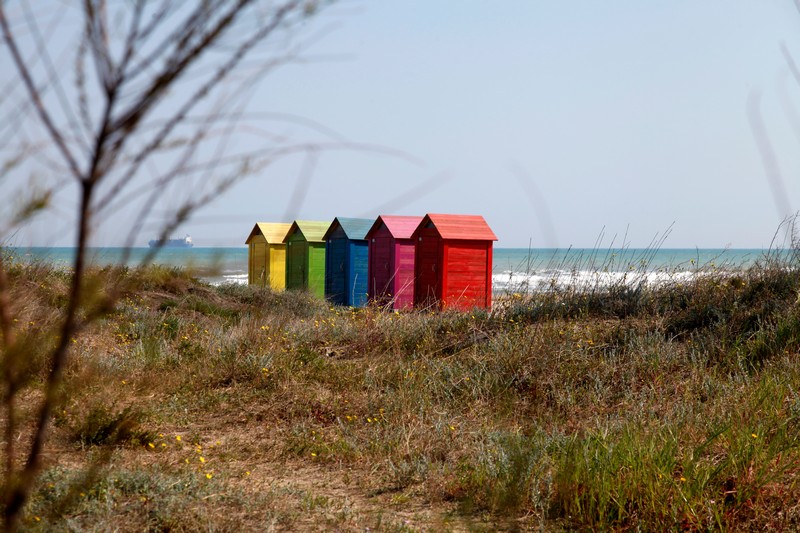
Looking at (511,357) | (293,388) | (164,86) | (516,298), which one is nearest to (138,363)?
(293,388)

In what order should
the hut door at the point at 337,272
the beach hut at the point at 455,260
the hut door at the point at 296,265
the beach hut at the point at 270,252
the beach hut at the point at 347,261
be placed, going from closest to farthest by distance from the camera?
1. the beach hut at the point at 455,260
2. the beach hut at the point at 347,261
3. the hut door at the point at 337,272
4. the hut door at the point at 296,265
5. the beach hut at the point at 270,252

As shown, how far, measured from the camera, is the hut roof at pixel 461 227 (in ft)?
43.7

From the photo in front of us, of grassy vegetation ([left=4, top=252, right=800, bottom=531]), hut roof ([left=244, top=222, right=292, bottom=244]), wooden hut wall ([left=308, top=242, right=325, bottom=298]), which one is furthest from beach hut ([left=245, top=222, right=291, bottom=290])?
grassy vegetation ([left=4, top=252, right=800, bottom=531])

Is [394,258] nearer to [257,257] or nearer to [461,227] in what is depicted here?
[461,227]

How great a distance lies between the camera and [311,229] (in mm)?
17391

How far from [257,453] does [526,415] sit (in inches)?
78.0

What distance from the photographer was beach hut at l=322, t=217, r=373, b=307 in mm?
Result: 15984

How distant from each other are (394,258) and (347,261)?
1.69 metres

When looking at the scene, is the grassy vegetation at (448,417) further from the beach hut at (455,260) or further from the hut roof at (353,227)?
the hut roof at (353,227)

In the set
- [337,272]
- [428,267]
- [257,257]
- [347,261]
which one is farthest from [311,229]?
[428,267]

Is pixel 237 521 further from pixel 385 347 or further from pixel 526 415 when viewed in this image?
pixel 385 347

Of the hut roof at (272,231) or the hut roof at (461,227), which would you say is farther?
the hut roof at (272,231)

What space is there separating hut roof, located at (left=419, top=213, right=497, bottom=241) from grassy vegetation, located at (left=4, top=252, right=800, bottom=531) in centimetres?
519

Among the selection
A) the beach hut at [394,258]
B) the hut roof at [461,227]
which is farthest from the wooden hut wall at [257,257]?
the hut roof at [461,227]
